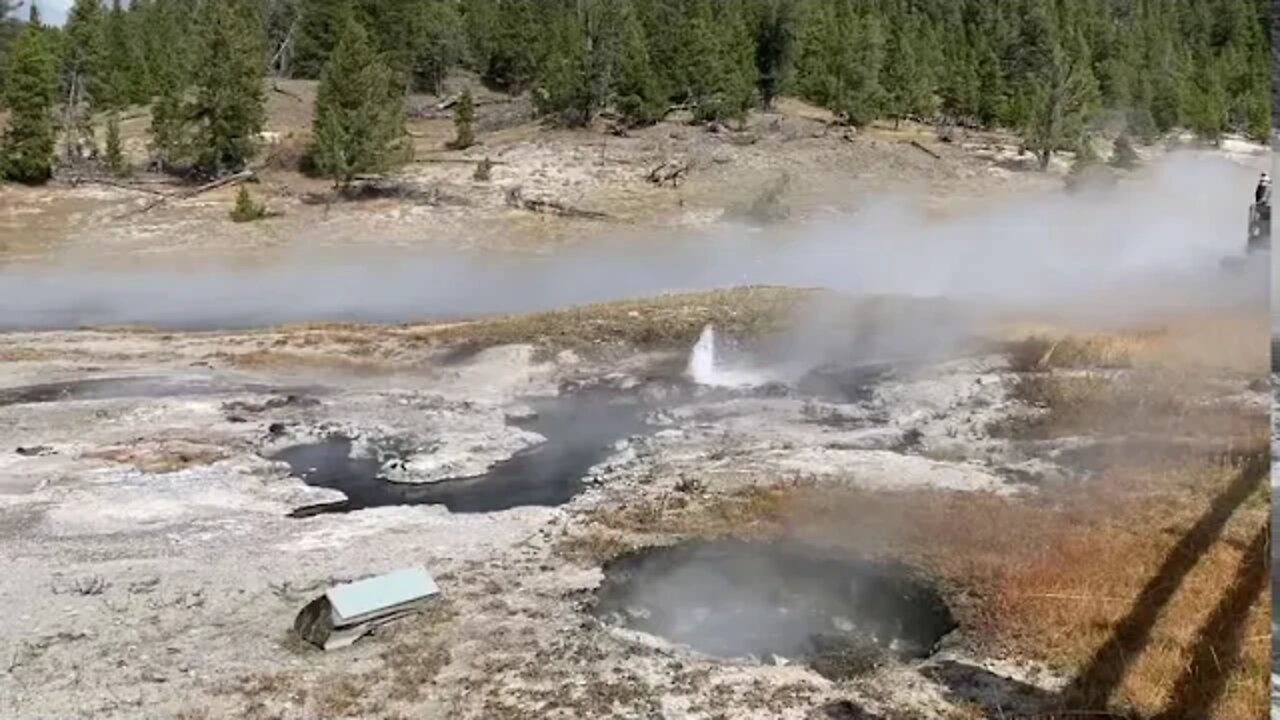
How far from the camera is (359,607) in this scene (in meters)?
12.8

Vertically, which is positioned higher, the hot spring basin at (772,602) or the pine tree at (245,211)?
the pine tree at (245,211)

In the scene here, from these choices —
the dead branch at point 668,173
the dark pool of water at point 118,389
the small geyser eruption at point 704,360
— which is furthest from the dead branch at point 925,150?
the dark pool of water at point 118,389

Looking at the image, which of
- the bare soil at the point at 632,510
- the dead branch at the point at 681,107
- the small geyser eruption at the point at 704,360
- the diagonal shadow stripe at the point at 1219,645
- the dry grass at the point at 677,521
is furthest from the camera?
the dead branch at the point at 681,107

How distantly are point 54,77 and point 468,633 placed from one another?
51394 mm

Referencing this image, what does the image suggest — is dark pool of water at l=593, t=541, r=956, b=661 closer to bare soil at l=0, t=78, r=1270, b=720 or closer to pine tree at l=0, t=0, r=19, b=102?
bare soil at l=0, t=78, r=1270, b=720

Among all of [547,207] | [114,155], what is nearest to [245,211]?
[114,155]

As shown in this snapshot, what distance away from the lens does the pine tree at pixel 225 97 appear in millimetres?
52844

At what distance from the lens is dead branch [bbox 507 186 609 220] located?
50469mm

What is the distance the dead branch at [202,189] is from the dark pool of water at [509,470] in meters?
33.2

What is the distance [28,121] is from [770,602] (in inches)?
1927

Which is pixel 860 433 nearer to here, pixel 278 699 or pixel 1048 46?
pixel 278 699

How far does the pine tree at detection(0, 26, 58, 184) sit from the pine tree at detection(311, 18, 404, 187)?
1193 centimetres

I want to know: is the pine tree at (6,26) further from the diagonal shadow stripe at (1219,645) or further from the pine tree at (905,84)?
the diagonal shadow stripe at (1219,645)

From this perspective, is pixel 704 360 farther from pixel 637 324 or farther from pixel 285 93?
pixel 285 93
